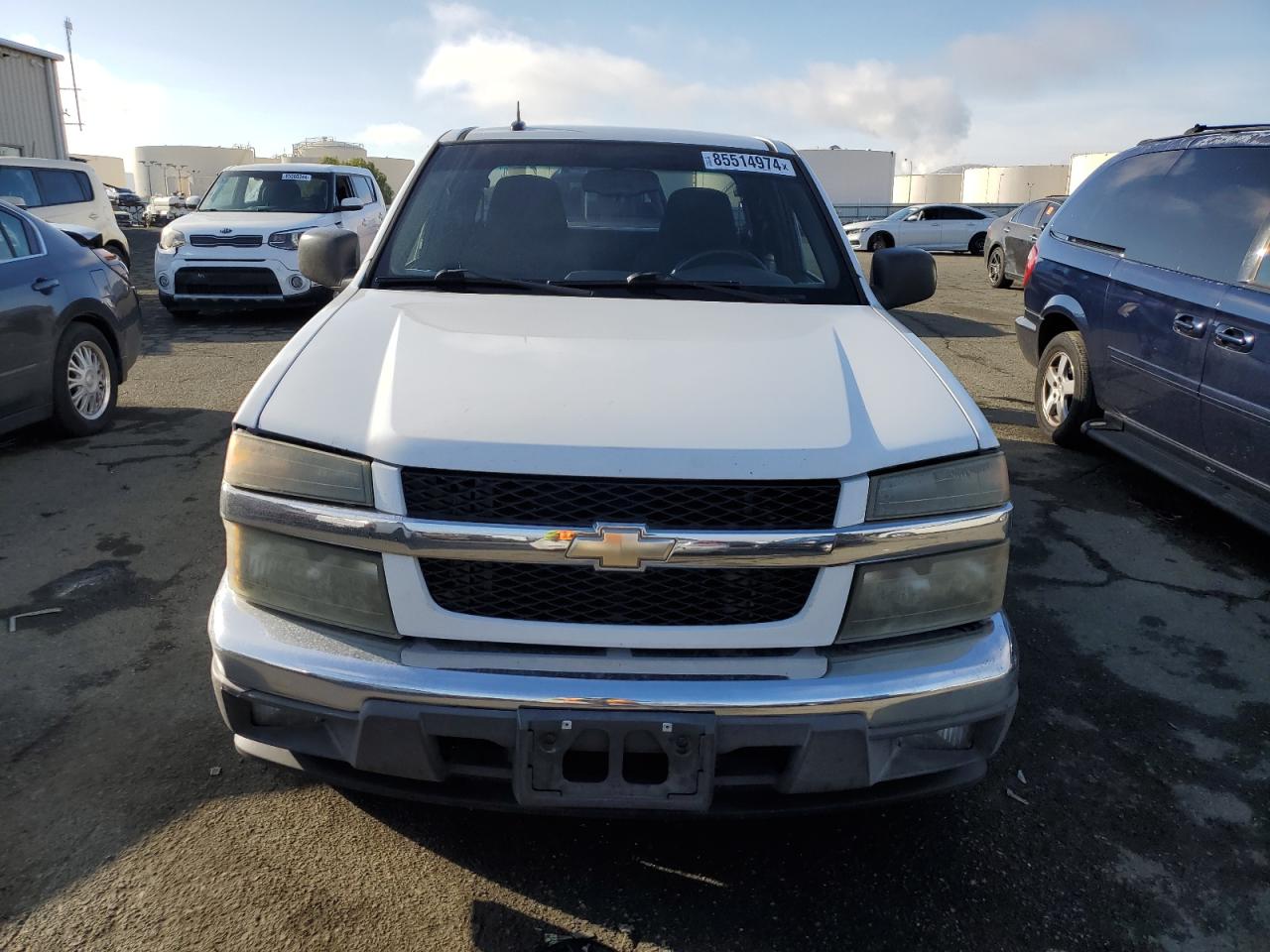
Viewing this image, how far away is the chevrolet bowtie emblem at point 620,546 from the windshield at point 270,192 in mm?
10660

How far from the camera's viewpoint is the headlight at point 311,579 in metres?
2.00

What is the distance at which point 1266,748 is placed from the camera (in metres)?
2.91

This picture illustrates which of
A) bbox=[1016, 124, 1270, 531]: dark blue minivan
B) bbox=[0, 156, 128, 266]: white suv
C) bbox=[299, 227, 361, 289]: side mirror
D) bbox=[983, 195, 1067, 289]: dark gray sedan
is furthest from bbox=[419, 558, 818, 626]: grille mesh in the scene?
bbox=[983, 195, 1067, 289]: dark gray sedan

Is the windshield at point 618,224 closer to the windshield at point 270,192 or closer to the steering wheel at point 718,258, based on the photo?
the steering wheel at point 718,258

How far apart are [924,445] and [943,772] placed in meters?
A: 0.74

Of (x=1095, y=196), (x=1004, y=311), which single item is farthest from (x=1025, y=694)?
(x=1004, y=311)

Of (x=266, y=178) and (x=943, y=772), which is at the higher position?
(x=266, y=178)

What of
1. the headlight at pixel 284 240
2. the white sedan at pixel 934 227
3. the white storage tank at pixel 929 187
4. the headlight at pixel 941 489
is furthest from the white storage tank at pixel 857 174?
the headlight at pixel 941 489

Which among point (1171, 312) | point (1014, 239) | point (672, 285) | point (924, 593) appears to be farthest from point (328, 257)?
point (1014, 239)

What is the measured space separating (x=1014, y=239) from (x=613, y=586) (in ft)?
48.8

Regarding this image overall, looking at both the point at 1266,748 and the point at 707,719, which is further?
the point at 1266,748

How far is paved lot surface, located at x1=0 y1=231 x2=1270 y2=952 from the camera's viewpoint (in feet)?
7.03

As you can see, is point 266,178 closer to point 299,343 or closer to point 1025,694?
point 299,343

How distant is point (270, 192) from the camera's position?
37.5ft
